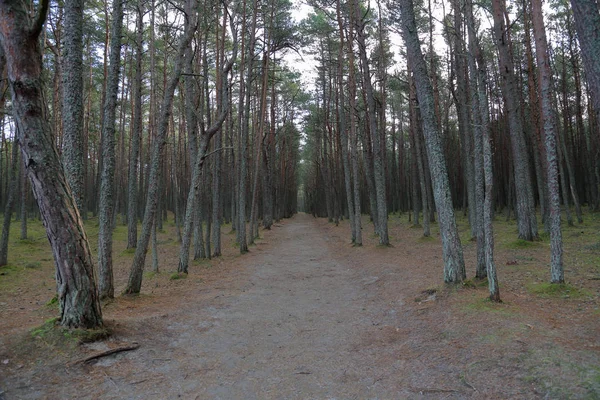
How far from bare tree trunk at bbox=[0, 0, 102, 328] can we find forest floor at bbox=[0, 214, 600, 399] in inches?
17.2

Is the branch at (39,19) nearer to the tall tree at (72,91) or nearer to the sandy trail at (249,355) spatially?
the tall tree at (72,91)

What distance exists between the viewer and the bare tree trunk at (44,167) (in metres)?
3.78

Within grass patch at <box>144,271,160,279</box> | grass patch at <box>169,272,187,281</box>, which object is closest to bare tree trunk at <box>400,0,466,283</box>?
grass patch at <box>169,272,187,281</box>

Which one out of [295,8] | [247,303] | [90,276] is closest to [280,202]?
[295,8]

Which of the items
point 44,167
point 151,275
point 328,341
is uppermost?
point 44,167

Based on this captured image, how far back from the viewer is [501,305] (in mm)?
5180

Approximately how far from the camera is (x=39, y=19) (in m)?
3.67

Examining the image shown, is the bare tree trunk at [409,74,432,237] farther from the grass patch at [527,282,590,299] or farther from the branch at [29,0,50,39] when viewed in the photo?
the branch at [29,0,50,39]

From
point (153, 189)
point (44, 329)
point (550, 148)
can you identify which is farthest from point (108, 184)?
point (550, 148)

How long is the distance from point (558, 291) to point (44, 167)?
24.9 feet

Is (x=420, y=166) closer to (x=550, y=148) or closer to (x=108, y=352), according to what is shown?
(x=550, y=148)

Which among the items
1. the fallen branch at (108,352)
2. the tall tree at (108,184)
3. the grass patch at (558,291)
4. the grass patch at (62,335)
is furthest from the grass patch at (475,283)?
the tall tree at (108,184)

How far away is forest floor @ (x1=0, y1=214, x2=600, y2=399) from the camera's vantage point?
340 centimetres

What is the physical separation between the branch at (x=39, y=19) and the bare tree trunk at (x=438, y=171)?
5.89 metres
